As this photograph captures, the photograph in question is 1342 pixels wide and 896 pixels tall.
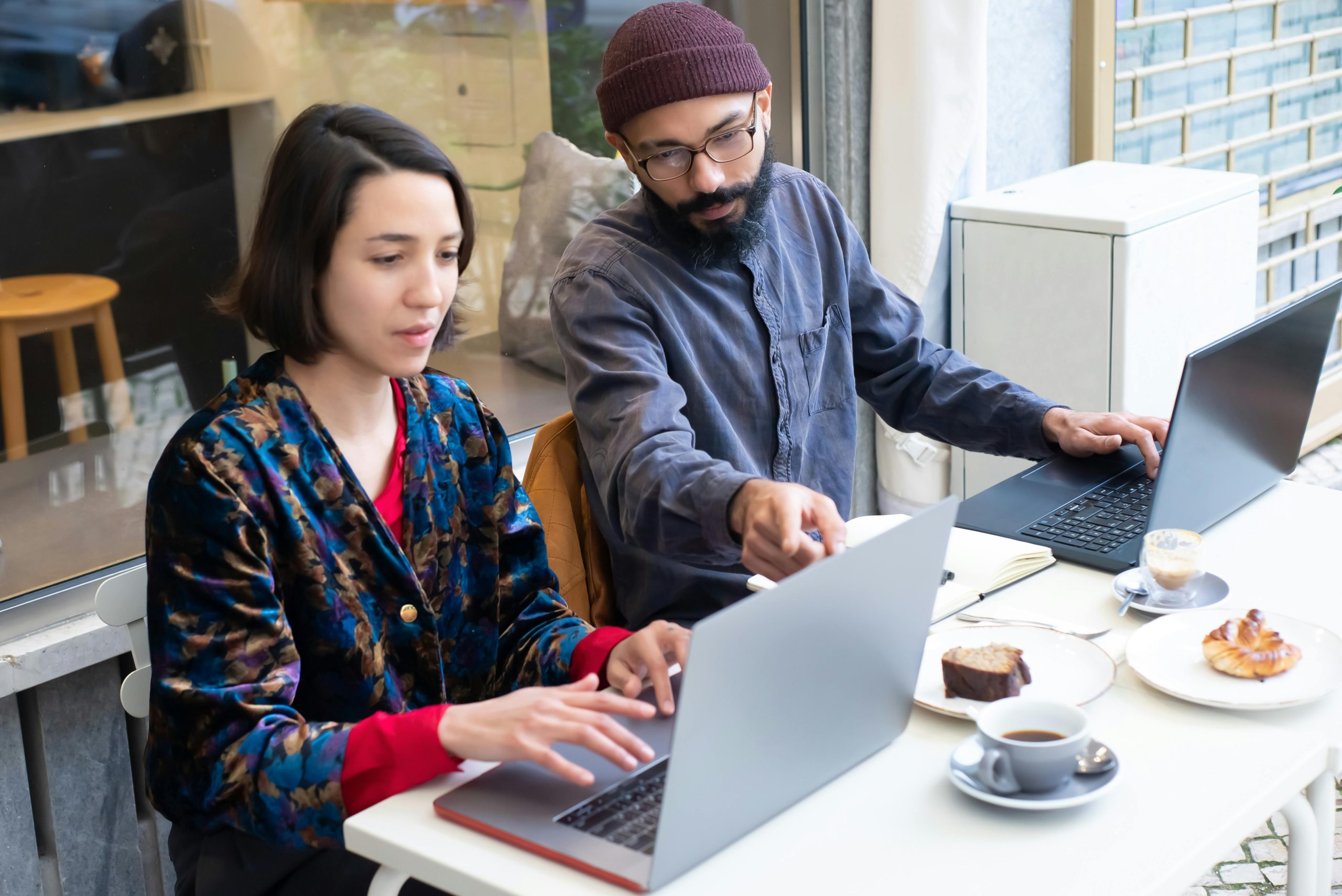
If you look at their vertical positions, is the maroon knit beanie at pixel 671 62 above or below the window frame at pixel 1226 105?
above

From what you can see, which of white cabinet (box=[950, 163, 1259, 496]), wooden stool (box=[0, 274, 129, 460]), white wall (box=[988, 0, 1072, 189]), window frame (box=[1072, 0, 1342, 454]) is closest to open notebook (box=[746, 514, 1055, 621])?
wooden stool (box=[0, 274, 129, 460])

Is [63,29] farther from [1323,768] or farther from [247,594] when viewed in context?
[1323,768]

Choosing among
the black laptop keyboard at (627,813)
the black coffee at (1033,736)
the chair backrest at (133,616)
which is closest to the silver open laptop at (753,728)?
the black laptop keyboard at (627,813)

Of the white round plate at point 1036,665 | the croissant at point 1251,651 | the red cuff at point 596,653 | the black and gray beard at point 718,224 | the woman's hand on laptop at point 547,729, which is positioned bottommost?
the red cuff at point 596,653

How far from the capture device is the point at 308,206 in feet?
4.42

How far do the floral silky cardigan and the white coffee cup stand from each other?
50cm

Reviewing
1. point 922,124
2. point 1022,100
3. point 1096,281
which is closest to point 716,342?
point 922,124

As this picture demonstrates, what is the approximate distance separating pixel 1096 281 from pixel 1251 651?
166 centimetres

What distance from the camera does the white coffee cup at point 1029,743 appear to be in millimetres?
1064

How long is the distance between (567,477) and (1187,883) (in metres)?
0.95

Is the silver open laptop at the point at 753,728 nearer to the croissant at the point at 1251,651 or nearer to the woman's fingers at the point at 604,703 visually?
the woman's fingers at the point at 604,703

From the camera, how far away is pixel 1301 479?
378 cm

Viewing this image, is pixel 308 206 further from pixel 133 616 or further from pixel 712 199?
pixel 712 199

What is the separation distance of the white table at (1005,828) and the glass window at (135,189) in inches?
31.1
